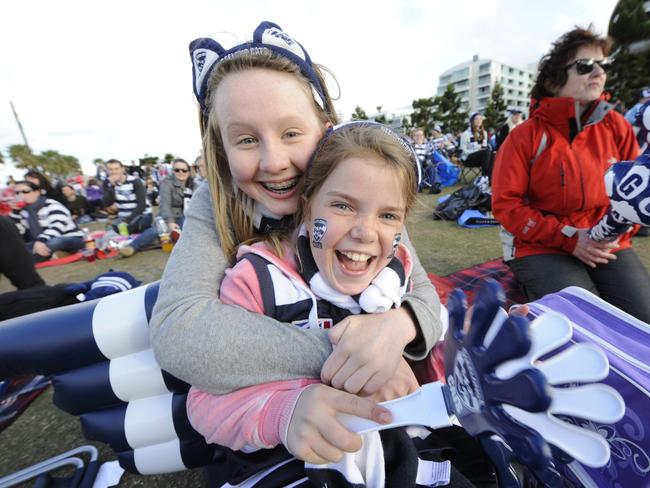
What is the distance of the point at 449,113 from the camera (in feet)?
114

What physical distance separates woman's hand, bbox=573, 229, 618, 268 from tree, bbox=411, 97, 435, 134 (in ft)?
115

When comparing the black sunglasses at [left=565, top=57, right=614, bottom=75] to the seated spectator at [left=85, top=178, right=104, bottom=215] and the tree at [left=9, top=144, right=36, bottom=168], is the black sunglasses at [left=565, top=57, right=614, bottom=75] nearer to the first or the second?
the seated spectator at [left=85, top=178, right=104, bottom=215]

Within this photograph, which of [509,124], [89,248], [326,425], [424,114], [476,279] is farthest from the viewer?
[424,114]

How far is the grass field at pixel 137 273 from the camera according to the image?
1491 millimetres

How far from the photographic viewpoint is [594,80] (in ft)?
5.93

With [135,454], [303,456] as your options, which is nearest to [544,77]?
[303,456]

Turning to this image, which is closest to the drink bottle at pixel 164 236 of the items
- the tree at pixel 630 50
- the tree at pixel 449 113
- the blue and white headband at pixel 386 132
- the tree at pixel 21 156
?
Answer: the blue and white headband at pixel 386 132

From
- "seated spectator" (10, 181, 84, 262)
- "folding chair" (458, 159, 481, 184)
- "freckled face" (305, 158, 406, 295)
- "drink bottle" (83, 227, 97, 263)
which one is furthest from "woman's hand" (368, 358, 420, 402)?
"folding chair" (458, 159, 481, 184)

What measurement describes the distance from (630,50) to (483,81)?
5006 cm

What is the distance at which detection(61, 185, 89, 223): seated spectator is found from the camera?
29.1 feet

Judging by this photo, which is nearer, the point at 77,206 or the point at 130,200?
the point at 130,200

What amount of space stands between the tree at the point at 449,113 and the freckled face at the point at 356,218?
3719 cm

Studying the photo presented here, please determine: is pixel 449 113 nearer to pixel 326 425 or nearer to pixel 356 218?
pixel 356 218

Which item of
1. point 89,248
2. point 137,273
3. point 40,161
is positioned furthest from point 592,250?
point 40,161
